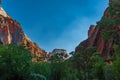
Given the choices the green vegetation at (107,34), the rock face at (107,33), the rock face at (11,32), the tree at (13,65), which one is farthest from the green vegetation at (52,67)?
the rock face at (11,32)

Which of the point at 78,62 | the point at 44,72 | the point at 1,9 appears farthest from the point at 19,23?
the point at 44,72

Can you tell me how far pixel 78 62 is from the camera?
6750 cm

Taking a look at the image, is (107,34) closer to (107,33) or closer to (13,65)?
(107,33)

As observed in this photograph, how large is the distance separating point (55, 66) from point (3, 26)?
8164 centimetres

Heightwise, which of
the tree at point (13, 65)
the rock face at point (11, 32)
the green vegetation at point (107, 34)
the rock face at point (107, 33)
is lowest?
the tree at point (13, 65)

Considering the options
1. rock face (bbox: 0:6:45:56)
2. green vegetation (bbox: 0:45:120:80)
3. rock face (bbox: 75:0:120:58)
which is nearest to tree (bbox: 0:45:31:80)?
green vegetation (bbox: 0:45:120:80)

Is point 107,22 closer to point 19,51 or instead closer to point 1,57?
point 19,51

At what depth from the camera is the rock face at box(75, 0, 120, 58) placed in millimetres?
41562

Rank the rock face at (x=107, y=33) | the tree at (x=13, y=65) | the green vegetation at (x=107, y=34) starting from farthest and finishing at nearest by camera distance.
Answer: the green vegetation at (x=107, y=34)
the rock face at (x=107, y=33)
the tree at (x=13, y=65)

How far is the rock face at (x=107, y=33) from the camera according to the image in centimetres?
4156

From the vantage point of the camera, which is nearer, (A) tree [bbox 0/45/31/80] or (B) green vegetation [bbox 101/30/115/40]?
(A) tree [bbox 0/45/31/80]

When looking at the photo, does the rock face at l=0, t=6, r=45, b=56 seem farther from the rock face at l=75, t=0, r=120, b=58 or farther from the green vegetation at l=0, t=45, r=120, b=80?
the green vegetation at l=0, t=45, r=120, b=80

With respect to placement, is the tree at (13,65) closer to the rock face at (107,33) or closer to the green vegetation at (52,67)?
the green vegetation at (52,67)

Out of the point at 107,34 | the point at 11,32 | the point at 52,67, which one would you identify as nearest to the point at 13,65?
the point at 107,34
